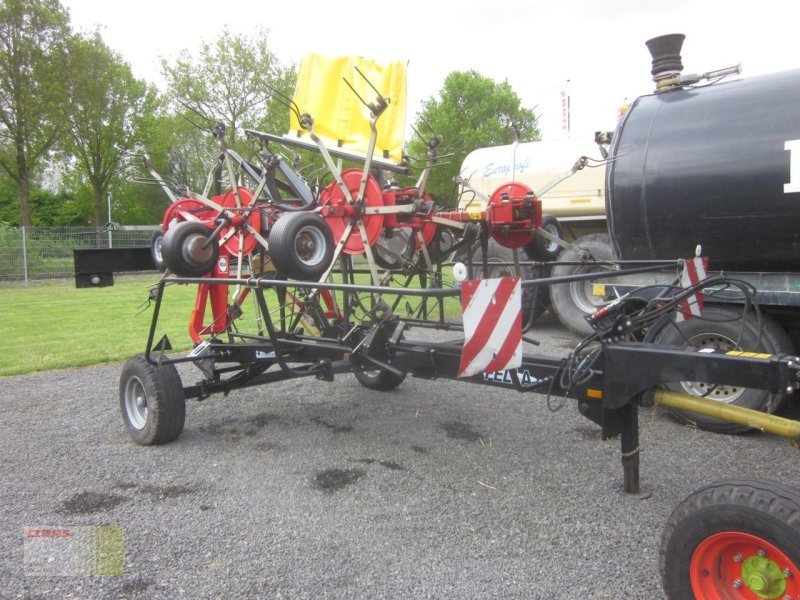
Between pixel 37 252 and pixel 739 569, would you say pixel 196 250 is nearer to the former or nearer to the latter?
pixel 739 569

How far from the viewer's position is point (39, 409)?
18.8ft

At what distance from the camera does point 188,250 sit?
169 inches

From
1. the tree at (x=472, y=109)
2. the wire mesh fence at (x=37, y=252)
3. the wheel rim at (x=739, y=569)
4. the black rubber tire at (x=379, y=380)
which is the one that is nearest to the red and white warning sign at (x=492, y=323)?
the wheel rim at (x=739, y=569)

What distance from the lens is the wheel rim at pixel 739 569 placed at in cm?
214

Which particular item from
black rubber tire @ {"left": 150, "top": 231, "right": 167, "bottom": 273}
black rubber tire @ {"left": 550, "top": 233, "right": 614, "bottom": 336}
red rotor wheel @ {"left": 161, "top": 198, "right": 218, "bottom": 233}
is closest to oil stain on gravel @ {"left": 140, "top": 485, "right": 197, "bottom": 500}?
black rubber tire @ {"left": 150, "top": 231, "right": 167, "bottom": 273}

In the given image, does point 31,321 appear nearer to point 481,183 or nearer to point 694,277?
point 481,183

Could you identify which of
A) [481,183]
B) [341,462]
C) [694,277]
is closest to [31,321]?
[481,183]

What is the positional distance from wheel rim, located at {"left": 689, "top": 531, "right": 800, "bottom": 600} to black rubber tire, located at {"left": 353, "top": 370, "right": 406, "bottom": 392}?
3.79 meters

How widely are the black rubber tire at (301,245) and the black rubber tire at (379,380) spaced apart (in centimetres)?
220

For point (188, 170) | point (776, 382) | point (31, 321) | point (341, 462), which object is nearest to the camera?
point (776, 382)

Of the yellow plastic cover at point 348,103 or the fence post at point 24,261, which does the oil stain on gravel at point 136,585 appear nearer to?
the yellow plastic cover at point 348,103

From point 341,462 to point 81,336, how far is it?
7247 mm

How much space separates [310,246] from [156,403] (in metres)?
1.71

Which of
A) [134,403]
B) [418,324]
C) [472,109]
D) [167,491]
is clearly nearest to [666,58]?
[418,324]
